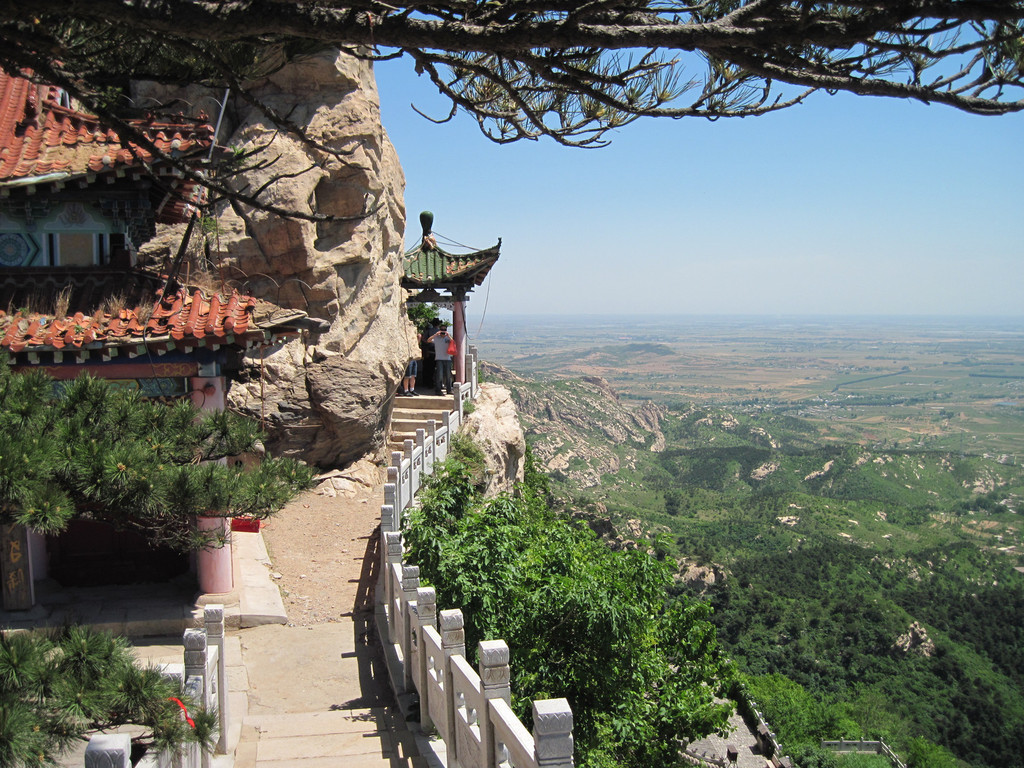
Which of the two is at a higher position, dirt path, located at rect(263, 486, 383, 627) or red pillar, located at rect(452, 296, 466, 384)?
red pillar, located at rect(452, 296, 466, 384)

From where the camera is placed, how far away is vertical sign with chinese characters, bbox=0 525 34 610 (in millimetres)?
7930

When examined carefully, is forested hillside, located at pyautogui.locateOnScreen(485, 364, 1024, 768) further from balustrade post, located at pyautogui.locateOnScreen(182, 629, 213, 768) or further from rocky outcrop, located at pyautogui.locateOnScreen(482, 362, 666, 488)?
balustrade post, located at pyautogui.locateOnScreen(182, 629, 213, 768)

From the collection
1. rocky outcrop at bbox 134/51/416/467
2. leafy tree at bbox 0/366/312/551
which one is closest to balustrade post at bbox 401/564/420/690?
leafy tree at bbox 0/366/312/551

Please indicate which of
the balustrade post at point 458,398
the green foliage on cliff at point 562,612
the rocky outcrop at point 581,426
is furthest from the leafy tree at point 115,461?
the rocky outcrop at point 581,426

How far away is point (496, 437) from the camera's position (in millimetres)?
18109

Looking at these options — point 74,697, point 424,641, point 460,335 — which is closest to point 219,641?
point 424,641

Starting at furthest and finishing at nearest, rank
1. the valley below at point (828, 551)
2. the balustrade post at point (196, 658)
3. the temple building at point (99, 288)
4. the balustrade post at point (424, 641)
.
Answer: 1. the valley below at point (828, 551)
2. the temple building at point (99, 288)
3. the balustrade post at point (424, 641)
4. the balustrade post at point (196, 658)

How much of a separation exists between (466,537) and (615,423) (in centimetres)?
9777

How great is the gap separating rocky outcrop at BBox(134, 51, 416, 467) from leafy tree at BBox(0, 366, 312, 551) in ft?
27.3

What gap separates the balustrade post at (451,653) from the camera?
215 inches

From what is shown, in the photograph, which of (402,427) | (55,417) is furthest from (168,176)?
(402,427)

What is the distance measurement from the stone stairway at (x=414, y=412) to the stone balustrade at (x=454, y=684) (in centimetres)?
753

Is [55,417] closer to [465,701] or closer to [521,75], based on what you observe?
[465,701]

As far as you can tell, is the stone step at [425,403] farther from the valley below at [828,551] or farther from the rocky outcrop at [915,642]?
the rocky outcrop at [915,642]
